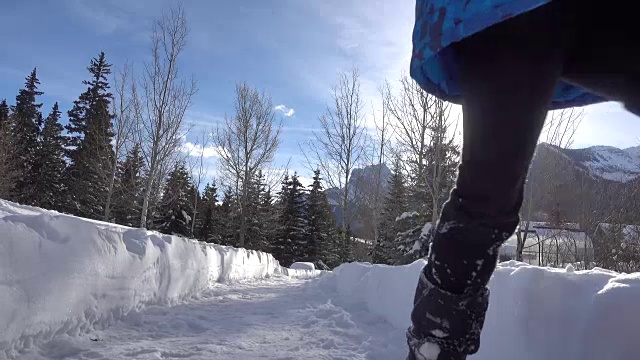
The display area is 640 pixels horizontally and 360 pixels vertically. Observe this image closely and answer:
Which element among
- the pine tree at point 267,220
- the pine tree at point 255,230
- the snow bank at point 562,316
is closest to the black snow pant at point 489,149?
the snow bank at point 562,316

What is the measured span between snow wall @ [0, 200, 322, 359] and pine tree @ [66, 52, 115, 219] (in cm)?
2595

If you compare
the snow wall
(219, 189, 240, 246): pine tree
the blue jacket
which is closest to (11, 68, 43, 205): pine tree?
(219, 189, 240, 246): pine tree

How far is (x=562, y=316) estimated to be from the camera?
136cm

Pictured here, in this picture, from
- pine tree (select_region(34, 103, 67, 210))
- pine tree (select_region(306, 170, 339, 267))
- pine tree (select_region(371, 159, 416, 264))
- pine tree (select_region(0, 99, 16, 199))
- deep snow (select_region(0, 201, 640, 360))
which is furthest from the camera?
pine tree (select_region(306, 170, 339, 267))

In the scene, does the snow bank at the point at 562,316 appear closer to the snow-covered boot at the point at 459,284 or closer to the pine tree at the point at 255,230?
the snow-covered boot at the point at 459,284

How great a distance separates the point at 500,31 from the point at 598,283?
3.31 ft

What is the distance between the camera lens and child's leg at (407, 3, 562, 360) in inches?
26.6

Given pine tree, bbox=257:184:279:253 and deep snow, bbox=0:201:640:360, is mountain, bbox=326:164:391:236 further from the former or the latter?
deep snow, bbox=0:201:640:360

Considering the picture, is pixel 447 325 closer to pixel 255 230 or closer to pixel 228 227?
pixel 255 230

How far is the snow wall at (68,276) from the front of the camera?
1.74 meters

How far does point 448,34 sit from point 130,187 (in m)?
21.0

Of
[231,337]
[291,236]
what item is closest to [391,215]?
[291,236]

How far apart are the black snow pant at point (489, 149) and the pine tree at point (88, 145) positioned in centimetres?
2891

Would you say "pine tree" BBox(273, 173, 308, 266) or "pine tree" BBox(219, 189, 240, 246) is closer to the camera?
"pine tree" BBox(219, 189, 240, 246)
